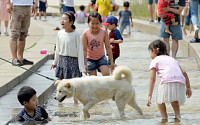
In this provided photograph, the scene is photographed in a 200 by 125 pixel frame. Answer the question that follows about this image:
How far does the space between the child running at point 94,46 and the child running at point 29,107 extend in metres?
1.93

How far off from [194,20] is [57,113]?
25.7 ft

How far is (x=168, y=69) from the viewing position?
25.1 ft

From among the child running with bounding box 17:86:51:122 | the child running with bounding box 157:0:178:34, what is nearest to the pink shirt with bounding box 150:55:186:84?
the child running with bounding box 17:86:51:122

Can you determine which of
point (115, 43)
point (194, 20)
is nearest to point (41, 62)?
point (115, 43)

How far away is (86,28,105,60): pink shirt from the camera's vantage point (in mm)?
9508

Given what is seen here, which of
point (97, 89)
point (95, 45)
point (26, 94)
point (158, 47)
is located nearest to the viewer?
point (26, 94)

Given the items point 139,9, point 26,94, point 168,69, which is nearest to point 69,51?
point 26,94

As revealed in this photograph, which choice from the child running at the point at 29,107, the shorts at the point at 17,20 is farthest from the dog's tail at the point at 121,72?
the shorts at the point at 17,20

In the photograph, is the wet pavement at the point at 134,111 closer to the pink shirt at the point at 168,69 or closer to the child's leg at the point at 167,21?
the pink shirt at the point at 168,69

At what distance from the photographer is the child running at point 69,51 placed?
29.8 feet

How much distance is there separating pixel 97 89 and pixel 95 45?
159 centimetres

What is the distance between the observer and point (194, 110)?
876cm

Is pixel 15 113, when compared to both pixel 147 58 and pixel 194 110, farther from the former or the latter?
pixel 147 58

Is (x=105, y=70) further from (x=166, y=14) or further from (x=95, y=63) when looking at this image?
(x=166, y=14)
